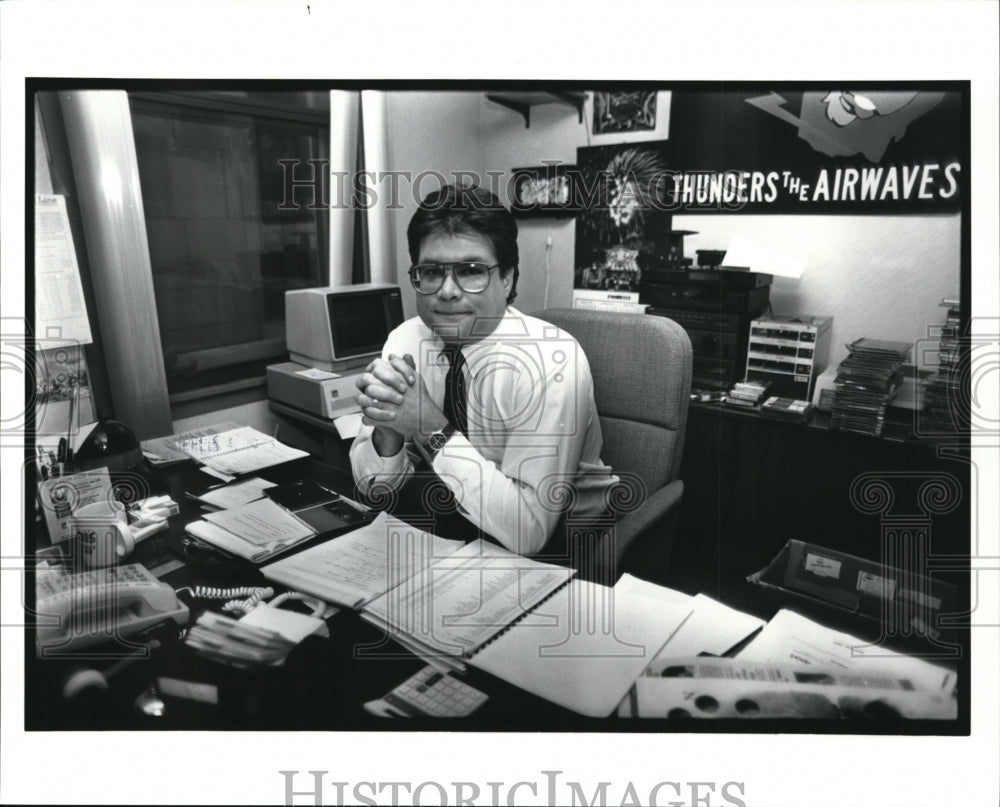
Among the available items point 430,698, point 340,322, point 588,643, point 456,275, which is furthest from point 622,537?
point 340,322

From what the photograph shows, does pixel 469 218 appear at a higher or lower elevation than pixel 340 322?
higher

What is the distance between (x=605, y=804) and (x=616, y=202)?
1091 millimetres

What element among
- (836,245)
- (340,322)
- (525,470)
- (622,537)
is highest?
(836,245)

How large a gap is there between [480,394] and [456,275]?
22cm

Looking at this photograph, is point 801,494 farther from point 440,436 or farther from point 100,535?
point 100,535

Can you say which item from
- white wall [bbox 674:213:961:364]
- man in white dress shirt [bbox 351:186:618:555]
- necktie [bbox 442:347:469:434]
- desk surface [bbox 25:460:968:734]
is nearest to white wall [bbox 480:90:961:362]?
white wall [bbox 674:213:961:364]

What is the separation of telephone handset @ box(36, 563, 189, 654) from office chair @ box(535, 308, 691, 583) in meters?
0.81

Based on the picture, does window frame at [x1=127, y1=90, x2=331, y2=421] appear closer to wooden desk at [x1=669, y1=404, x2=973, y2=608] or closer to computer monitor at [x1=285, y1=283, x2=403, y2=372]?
computer monitor at [x1=285, y1=283, x2=403, y2=372]

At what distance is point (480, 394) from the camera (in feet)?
3.84

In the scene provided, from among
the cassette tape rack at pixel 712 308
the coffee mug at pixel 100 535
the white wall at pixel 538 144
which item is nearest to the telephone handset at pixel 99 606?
the coffee mug at pixel 100 535

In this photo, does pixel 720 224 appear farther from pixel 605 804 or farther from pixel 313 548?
pixel 605 804

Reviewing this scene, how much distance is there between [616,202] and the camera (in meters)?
1.18

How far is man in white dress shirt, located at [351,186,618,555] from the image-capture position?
45.4 inches
